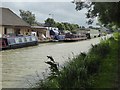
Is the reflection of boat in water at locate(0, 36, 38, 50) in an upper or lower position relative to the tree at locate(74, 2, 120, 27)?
lower

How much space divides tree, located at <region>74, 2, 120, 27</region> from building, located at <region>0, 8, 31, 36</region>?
3171cm

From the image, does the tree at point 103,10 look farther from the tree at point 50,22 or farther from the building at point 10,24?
the tree at point 50,22

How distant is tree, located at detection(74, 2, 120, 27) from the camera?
1843 centimetres

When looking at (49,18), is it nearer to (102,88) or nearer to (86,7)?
(86,7)

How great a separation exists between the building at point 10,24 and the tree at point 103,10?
31.7 m

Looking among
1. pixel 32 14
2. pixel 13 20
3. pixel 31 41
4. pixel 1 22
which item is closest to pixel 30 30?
pixel 13 20

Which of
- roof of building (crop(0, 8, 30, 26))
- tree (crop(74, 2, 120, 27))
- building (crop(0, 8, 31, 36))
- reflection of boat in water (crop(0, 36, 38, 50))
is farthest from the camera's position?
roof of building (crop(0, 8, 30, 26))

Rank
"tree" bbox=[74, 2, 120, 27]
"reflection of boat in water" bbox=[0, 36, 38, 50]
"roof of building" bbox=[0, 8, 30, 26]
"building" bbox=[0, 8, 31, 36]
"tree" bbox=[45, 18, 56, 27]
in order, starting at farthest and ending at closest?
"tree" bbox=[45, 18, 56, 27] < "roof of building" bbox=[0, 8, 30, 26] < "building" bbox=[0, 8, 31, 36] < "reflection of boat in water" bbox=[0, 36, 38, 50] < "tree" bbox=[74, 2, 120, 27]

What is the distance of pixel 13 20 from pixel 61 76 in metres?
55.0

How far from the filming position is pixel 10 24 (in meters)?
60.3

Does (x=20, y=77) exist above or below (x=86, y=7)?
below

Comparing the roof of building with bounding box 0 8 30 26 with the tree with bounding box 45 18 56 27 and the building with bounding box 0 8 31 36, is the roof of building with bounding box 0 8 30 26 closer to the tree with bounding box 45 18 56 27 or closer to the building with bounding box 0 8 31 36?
the building with bounding box 0 8 31 36

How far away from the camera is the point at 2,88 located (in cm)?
1462

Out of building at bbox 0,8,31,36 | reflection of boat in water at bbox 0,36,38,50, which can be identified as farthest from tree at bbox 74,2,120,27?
building at bbox 0,8,31,36
